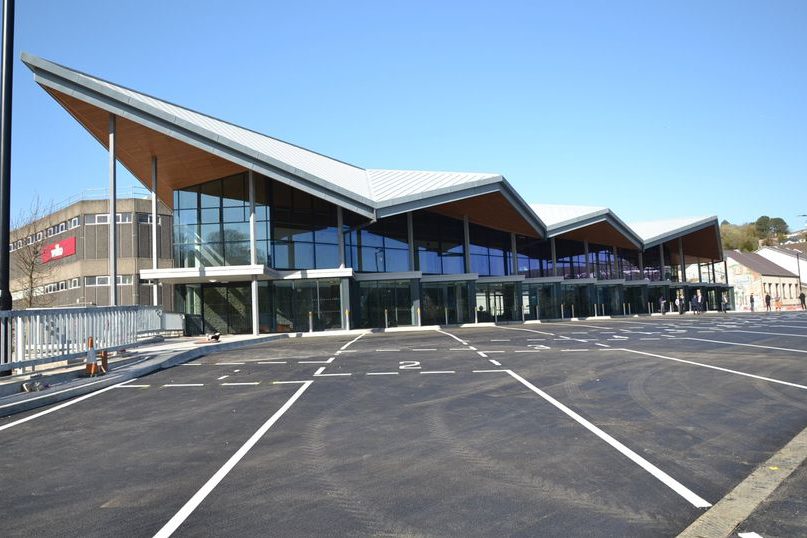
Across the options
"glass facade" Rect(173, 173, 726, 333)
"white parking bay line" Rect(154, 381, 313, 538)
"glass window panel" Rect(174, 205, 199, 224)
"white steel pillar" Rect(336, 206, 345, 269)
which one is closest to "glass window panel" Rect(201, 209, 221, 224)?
"glass facade" Rect(173, 173, 726, 333)

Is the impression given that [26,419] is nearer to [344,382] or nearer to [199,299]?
[344,382]

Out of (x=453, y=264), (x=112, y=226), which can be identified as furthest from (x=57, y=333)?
(x=453, y=264)

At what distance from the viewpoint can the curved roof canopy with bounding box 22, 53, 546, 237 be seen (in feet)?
76.4

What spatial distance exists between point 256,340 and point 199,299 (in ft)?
25.8

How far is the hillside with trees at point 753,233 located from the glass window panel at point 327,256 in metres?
82.7

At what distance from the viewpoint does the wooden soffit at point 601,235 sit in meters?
45.1

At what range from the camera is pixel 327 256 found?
1214 inches

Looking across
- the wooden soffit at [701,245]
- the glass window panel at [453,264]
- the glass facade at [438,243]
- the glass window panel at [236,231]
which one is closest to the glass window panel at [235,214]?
the glass window panel at [236,231]

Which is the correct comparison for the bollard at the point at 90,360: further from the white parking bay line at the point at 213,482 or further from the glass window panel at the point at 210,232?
the glass window panel at the point at 210,232

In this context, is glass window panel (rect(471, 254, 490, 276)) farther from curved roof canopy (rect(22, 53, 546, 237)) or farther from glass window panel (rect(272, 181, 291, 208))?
glass window panel (rect(272, 181, 291, 208))

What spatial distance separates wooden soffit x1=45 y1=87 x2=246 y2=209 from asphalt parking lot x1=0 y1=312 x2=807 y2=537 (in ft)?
57.9

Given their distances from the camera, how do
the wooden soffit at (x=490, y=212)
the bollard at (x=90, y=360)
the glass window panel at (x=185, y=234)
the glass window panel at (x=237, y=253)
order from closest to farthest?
1. the bollard at (x=90, y=360)
2. the glass window panel at (x=237, y=253)
3. the glass window panel at (x=185, y=234)
4. the wooden soffit at (x=490, y=212)

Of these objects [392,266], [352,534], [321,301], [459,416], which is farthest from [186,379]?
[392,266]

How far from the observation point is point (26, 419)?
26.5 feet
